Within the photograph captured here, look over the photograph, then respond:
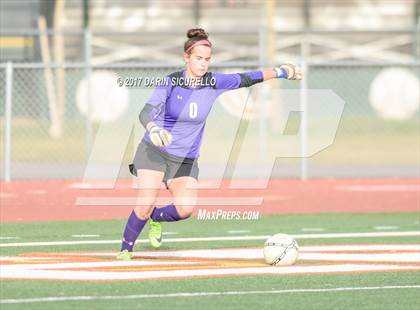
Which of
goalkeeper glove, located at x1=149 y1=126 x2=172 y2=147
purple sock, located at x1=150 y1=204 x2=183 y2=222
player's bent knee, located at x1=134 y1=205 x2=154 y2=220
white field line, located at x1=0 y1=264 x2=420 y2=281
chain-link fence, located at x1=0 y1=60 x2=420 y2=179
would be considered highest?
goalkeeper glove, located at x1=149 y1=126 x2=172 y2=147

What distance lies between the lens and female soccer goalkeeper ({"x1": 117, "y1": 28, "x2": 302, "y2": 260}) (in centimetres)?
1091

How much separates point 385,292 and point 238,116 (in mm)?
14251

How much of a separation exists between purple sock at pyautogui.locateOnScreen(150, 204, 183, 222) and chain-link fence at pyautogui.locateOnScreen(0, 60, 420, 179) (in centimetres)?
730

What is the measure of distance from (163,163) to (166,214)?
58cm

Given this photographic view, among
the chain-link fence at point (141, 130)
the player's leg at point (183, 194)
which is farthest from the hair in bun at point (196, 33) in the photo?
the chain-link fence at point (141, 130)

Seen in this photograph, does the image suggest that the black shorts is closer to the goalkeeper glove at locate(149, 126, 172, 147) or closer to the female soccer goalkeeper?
the female soccer goalkeeper

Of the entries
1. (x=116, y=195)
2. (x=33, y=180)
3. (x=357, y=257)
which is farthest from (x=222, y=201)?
(x=357, y=257)

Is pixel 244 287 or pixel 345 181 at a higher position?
pixel 244 287

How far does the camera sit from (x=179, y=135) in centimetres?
1114

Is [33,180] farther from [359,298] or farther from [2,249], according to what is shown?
[359,298]

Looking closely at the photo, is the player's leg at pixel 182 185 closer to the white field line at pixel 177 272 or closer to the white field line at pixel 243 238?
the white field line at pixel 177 272

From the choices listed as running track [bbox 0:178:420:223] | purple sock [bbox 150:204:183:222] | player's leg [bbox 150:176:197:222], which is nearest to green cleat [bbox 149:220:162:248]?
purple sock [bbox 150:204:183:222]

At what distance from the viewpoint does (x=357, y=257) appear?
11555 millimetres

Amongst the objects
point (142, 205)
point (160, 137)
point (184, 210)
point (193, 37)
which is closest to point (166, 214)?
point (184, 210)
